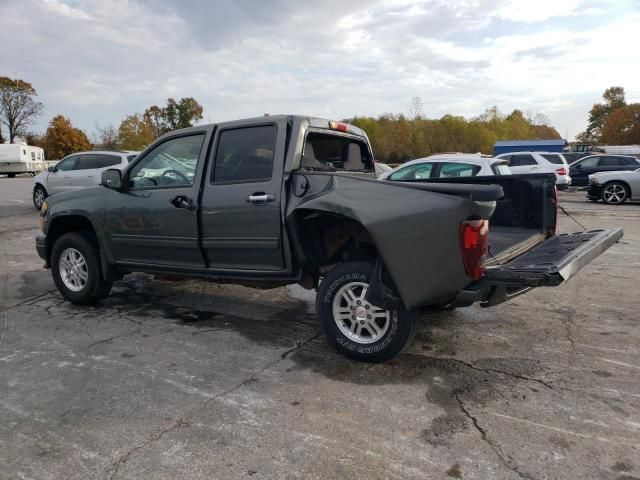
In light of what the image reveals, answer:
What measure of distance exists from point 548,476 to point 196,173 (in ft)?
11.7

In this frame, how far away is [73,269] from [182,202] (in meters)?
1.83

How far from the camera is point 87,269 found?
5.20 m

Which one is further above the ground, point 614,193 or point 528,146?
point 528,146

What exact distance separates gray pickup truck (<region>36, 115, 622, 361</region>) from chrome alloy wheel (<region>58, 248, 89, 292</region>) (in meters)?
0.02

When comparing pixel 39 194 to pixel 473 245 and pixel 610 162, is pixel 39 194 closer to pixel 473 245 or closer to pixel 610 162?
pixel 473 245

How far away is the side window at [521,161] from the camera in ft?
58.4

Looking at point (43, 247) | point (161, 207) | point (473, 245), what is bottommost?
point (43, 247)

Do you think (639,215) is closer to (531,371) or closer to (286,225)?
(531,371)

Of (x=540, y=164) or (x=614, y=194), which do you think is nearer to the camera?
(x=614, y=194)

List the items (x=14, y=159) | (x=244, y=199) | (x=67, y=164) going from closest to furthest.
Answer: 1. (x=244, y=199)
2. (x=67, y=164)
3. (x=14, y=159)

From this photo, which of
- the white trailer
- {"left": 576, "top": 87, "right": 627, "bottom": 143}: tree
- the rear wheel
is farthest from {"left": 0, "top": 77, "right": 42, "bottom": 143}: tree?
{"left": 576, "top": 87, "right": 627, "bottom": 143}: tree

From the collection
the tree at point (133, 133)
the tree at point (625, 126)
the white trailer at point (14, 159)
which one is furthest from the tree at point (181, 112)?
the tree at point (625, 126)

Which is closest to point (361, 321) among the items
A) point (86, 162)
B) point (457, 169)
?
point (457, 169)

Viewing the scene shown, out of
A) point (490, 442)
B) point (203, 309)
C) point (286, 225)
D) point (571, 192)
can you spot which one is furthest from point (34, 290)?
point (571, 192)
